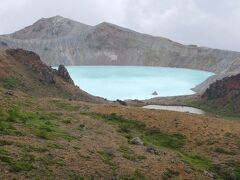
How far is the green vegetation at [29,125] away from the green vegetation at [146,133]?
828 centimetres

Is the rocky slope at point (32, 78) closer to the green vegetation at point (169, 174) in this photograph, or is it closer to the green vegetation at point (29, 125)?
the green vegetation at point (29, 125)

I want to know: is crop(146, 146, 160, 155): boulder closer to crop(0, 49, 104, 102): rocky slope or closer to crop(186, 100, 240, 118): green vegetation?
crop(0, 49, 104, 102): rocky slope

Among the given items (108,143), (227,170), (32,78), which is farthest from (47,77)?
(227,170)

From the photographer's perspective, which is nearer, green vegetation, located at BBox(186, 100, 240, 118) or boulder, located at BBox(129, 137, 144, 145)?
boulder, located at BBox(129, 137, 144, 145)

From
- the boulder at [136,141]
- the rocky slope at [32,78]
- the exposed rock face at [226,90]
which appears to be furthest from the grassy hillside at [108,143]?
the exposed rock face at [226,90]

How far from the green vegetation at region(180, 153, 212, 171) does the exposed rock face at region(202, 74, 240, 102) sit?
110 m

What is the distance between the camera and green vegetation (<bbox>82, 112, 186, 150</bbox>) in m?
48.6

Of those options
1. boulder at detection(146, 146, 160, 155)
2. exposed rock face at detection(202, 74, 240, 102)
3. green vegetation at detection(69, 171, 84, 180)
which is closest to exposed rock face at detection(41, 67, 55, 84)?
exposed rock face at detection(202, 74, 240, 102)

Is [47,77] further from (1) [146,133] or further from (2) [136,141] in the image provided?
(2) [136,141]

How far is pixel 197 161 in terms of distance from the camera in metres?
43.9

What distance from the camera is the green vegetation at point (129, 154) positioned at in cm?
3797

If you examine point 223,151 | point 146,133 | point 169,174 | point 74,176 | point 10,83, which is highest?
point 10,83

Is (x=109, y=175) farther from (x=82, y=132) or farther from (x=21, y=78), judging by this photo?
(x=21, y=78)

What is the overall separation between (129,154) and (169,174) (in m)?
3.93
